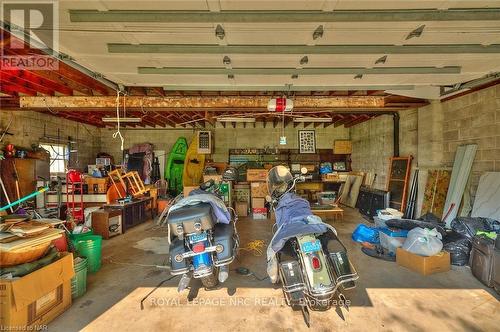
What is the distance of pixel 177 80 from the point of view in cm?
354

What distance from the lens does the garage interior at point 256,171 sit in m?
1.98

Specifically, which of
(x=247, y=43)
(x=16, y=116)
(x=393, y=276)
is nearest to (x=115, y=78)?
(x=247, y=43)

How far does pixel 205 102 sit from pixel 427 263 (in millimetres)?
4141

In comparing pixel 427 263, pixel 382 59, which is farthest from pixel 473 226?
pixel 382 59

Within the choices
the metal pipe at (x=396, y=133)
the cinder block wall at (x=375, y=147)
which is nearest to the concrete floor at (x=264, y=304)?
the metal pipe at (x=396, y=133)

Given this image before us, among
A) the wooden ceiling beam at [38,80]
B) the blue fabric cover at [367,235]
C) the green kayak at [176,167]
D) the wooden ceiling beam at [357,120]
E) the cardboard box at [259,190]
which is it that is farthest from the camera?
the green kayak at [176,167]

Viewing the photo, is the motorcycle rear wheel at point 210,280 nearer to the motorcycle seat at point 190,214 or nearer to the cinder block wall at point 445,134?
the motorcycle seat at point 190,214

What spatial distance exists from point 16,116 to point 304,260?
744 cm

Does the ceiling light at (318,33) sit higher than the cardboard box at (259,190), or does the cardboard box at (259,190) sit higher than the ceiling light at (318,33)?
the ceiling light at (318,33)

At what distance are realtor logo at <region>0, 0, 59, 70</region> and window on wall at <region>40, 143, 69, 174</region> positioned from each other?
14.3 feet

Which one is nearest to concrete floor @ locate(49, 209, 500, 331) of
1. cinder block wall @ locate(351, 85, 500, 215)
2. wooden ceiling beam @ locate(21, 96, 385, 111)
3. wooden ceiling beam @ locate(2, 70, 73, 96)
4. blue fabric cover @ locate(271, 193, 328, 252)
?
blue fabric cover @ locate(271, 193, 328, 252)

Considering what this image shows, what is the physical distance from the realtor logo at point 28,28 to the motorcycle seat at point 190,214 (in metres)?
2.03

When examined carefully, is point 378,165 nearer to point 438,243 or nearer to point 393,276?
point 438,243

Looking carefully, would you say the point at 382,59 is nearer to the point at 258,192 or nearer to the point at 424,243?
the point at 424,243
